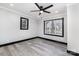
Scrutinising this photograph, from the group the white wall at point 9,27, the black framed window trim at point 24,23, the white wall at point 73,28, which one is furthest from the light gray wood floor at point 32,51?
the black framed window trim at point 24,23

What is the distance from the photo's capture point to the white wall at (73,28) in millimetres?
2963

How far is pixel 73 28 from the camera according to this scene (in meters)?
3.10

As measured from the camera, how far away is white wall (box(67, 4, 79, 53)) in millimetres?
2963

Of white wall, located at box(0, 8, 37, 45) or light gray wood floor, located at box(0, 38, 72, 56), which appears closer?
light gray wood floor, located at box(0, 38, 72, 56)

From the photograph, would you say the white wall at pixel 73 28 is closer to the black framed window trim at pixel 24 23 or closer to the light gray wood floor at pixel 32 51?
the light gray wood floor at pixel 32 51

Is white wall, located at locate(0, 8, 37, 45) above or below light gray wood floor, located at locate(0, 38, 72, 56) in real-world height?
above

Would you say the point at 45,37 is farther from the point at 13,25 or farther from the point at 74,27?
the point at 74,27

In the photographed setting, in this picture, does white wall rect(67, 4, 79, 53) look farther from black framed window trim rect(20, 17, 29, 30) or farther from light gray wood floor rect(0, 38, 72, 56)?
black framed window trim rect(20, 17, 29, 30)

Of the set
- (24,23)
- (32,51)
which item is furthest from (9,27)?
(32,51)

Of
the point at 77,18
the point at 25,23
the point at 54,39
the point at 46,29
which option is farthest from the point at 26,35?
the point at 77,18

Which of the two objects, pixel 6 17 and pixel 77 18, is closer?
pixel 77 18

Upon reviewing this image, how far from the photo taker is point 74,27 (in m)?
3.06

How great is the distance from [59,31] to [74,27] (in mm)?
2623

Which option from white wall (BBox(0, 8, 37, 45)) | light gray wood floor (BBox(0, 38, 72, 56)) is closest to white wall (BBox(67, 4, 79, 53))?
light gray wood floor (BBox(0, 38, 72, 56))
